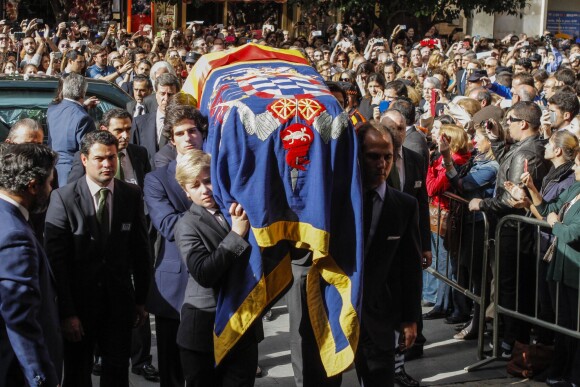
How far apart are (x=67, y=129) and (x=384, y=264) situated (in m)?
3.82

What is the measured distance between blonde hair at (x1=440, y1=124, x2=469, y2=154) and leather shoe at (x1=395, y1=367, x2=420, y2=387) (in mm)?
2180

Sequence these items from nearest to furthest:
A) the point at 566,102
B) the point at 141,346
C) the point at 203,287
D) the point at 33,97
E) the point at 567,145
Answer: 1. the point at 203,287
2. the point at 141,346
3. the point at 567,145
4. the point at 566,102
5. the point at 33,97

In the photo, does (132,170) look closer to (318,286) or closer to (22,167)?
(318,286)

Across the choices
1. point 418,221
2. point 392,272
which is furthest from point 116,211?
point 418,221

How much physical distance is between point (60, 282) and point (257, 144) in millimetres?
1346

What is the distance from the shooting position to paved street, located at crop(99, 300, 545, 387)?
7.02 meters

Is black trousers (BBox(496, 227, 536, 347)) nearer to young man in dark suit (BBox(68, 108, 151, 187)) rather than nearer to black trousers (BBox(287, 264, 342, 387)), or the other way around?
black trousers (BBox(287, 264, 342, 387))

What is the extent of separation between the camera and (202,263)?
16.2 feet

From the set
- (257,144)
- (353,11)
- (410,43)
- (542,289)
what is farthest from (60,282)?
(353,11)

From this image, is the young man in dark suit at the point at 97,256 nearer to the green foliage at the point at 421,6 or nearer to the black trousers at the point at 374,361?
the black trousers at the point at 374,361

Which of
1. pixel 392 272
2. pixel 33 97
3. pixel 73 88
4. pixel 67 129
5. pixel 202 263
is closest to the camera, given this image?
pixel 202 263

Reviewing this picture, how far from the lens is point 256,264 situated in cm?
509

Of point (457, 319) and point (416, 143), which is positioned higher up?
point (416, 143)

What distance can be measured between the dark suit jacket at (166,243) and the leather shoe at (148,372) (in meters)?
1.35
